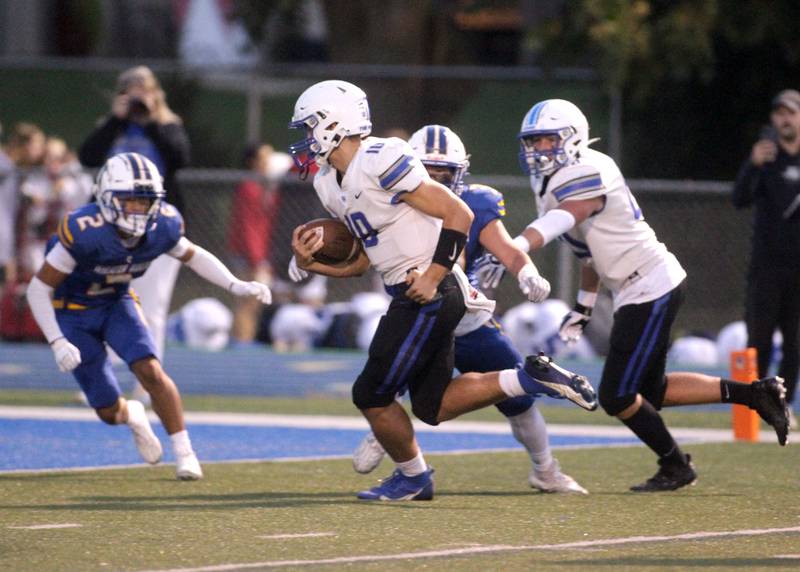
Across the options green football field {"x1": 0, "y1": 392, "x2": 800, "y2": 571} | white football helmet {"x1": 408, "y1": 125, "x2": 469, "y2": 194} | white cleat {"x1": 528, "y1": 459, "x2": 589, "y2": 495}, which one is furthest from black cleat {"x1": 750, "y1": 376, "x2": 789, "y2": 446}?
white football helmet {"x1": 408, "y1": 125, "x2": 469, "y2": 194}

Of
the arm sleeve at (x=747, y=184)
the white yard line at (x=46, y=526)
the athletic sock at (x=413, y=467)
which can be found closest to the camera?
the white yard line at (x=46, y=526)

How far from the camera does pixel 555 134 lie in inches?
296

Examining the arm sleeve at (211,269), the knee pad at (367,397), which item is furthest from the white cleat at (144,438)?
the knee pad at (367,397)

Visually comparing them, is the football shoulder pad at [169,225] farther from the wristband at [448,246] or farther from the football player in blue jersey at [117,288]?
the wristband at [448,246]

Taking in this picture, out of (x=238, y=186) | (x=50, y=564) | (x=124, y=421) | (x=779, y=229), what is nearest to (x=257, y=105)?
(x=238, y=186)

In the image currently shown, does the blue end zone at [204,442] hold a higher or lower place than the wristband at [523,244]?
lower

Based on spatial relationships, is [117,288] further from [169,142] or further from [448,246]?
[169,142]

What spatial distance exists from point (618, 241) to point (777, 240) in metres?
3.15

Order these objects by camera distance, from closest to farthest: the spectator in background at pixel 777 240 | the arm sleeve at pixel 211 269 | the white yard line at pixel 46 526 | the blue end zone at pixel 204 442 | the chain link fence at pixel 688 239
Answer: the white yard line at pixel 46 526
the arm sleeve at pixel 211 269
the blue end zone at pixel 204 442
the spectator in background at pixel 777 240
the chain link fence at pixel 688 239

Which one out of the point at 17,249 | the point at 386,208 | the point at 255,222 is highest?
the point at 386,208

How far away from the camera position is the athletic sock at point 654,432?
758cm

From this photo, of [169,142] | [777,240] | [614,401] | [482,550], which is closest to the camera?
[482,550]

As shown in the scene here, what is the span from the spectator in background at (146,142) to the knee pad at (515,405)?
370 cm

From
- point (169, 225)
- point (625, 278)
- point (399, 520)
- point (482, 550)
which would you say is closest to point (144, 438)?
point (169, 225)
